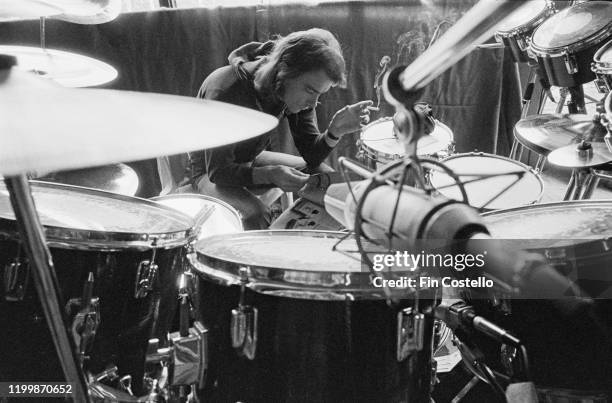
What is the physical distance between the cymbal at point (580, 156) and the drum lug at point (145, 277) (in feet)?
5.09

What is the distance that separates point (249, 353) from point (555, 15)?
2.53 metres

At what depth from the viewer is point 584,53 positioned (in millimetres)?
2717

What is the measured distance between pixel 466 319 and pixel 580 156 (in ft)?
4.65

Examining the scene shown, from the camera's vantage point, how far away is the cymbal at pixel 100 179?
267 centimetres

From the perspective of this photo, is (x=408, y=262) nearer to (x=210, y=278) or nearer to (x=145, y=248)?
(x=210, y=278)

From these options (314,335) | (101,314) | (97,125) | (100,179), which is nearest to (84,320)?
(101,314)

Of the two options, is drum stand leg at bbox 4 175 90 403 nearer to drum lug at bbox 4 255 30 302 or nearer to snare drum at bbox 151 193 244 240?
drum lug at bbox 4 255 30 302

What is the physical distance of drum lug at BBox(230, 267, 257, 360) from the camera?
126 cm

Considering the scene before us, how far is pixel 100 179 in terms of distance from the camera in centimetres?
274

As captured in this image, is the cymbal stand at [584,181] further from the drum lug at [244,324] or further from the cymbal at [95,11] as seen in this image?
the cymbal at [95,11]

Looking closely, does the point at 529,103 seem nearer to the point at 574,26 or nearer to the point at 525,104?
the point at 525,104

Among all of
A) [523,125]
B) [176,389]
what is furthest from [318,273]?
[523,125]

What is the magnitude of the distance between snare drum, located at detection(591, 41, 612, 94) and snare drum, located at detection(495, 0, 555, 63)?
0.72 m

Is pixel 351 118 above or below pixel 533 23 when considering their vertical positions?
below
